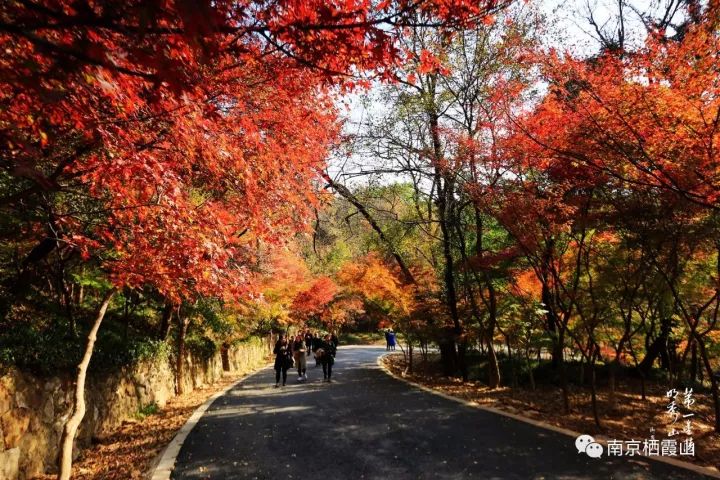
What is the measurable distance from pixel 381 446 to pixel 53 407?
508cm

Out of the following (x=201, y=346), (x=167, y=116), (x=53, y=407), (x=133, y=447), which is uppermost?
(x=167, y=116)

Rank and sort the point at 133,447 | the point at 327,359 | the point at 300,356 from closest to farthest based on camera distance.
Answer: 1. the point at 133,447
2. the point at 327,359
3. the point at 300,356

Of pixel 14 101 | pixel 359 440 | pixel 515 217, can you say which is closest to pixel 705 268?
pixel 515 217

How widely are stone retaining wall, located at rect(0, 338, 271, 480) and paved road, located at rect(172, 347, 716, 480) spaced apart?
1.75 metres

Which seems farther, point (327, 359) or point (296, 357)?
point (296, 357)

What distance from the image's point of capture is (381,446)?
6.44 metres

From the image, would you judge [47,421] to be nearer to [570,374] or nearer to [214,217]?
[214,217]

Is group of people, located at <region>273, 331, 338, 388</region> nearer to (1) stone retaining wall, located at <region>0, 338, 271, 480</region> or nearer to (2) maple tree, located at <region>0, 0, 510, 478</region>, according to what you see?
(1) stone retaining wall, located at <region>0, 338, 271, 480</region>

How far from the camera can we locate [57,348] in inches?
264

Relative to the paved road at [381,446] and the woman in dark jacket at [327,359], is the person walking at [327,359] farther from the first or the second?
the paved road at [381,446]

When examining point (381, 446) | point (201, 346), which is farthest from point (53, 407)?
point (201, 346)

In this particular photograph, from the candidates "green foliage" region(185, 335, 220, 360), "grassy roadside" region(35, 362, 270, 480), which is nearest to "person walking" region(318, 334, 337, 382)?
"grassy roadside" region(35, 362, 270, 480)

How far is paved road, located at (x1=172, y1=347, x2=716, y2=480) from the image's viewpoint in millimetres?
5418

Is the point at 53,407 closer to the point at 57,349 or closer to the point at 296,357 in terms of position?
the point at 57,349
